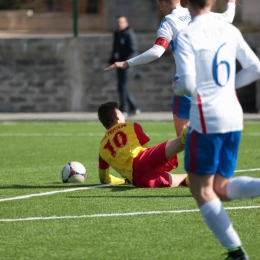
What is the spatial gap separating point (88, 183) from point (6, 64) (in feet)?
Result: 40.0

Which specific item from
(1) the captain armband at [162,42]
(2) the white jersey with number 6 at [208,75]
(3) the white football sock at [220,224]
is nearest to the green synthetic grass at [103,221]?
(3) the white football sock at [220,224]

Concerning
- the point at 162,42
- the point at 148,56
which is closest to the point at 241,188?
the point at 148,56

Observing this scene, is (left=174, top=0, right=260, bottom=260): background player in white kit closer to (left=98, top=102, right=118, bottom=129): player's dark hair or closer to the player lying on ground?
the player lying on ground

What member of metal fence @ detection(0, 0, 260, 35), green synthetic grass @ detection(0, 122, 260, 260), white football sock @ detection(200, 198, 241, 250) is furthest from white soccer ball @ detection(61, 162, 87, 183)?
metal fence @ detection(0, 0, 260, 35)

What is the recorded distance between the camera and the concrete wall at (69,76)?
2061 centimetres

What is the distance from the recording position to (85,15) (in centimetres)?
2372

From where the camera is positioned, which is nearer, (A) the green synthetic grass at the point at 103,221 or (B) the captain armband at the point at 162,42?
(A) the green synthetic grass at the point at 103,221

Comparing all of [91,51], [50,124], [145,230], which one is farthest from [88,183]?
[91,51]

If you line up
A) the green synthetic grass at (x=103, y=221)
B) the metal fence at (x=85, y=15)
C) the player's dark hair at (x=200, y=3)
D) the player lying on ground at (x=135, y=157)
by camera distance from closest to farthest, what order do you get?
the player's dark hair at (x=200, y=3) → the green synthetic grass at (x=103, y=221) → the player lying on ground at (x=135, y=157) → the metal fence at (x=85, y=15)

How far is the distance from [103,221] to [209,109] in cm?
200

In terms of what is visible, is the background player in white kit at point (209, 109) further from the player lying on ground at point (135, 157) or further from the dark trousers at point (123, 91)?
the dark trousers at point (123, 91)

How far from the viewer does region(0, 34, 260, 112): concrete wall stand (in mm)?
20609

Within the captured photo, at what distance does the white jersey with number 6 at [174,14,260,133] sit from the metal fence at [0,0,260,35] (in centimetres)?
1574

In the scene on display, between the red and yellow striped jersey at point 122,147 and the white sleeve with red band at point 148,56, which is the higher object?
the white sleeve with red band at point 148,56
